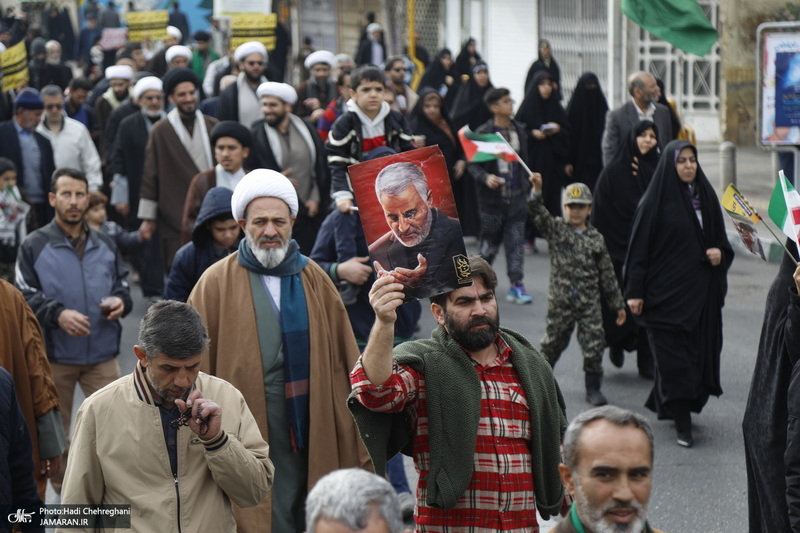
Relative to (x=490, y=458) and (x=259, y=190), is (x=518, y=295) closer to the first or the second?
(x=259, y=190)

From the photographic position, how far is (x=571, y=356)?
410 inches

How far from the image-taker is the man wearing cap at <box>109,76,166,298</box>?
11.9 metres

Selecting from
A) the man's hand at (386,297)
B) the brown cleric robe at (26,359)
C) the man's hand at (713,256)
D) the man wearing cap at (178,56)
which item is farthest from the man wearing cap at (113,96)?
the man's hand at (386,297)

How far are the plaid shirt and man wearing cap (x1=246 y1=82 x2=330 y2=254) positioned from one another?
554cm

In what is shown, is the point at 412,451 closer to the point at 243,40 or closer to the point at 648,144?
the point at 648,144

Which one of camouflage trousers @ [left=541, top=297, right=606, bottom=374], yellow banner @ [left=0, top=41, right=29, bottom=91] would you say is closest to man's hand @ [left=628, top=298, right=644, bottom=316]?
camouflage trousers @ [left=541, top=297, right=606, bottom=374]

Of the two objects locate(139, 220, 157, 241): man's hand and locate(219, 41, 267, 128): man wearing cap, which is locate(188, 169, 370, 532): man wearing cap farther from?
locate(219, 41, 267, 128): man wearing cap

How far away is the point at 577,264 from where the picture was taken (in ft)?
29.0

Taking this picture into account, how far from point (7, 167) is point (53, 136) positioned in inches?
87.0

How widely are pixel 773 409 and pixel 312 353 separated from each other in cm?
180

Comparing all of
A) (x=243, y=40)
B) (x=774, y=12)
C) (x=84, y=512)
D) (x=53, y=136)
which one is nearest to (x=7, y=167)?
(x=53, y=136)

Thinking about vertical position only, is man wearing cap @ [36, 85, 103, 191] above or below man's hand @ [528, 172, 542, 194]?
above

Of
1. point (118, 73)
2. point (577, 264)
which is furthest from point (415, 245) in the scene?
point (118, 73)

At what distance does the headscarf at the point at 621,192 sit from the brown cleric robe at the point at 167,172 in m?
3.15
